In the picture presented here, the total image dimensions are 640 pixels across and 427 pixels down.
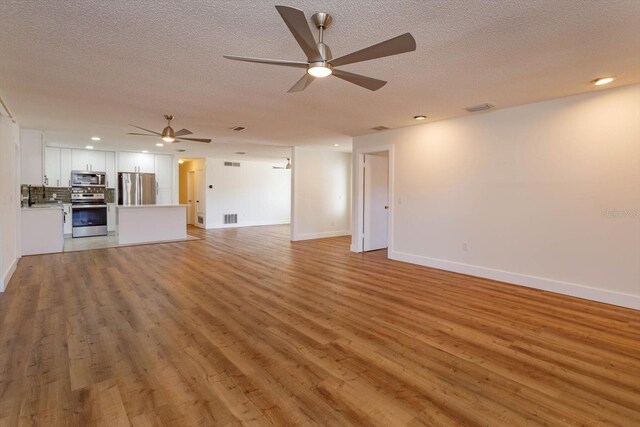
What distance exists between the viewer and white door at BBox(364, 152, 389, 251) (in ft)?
22.5

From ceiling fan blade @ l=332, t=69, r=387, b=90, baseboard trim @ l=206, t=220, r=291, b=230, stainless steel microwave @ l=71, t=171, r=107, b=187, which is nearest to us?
ceiling fan blade @ l=332, t=69, r=387, b=90

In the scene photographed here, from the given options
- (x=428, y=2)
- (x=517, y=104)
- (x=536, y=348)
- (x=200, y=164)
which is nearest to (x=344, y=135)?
(x=517, y=104)

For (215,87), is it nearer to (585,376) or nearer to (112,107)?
(112,107)

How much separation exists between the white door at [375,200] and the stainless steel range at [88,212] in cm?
736

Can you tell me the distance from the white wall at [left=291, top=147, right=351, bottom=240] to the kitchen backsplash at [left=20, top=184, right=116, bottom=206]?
17.9 feet

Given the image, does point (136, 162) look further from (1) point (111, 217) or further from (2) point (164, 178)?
(1) point (111, 217)

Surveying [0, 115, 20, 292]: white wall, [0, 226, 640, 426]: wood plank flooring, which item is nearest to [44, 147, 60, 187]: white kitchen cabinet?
[0, 115, 20, 292]: white wall

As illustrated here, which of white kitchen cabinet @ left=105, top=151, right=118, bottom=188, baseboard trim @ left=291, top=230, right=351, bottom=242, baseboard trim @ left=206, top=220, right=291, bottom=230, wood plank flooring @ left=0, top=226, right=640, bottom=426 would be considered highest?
white kitchen cabinet @ left=105, top=151, right=118, bottom=188

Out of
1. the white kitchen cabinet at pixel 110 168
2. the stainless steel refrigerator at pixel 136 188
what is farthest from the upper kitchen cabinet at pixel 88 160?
the stainless steel refrigerator at pixel 136 188

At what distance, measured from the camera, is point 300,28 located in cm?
183

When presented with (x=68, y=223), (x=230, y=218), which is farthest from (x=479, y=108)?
(x=68, y=223)

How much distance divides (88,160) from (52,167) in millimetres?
811

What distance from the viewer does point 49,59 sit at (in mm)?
2885

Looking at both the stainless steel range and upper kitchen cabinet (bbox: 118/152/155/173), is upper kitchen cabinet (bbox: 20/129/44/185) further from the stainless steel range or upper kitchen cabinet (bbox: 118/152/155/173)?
upper kitchen cabinet (bbox: 118/152/155/173)
